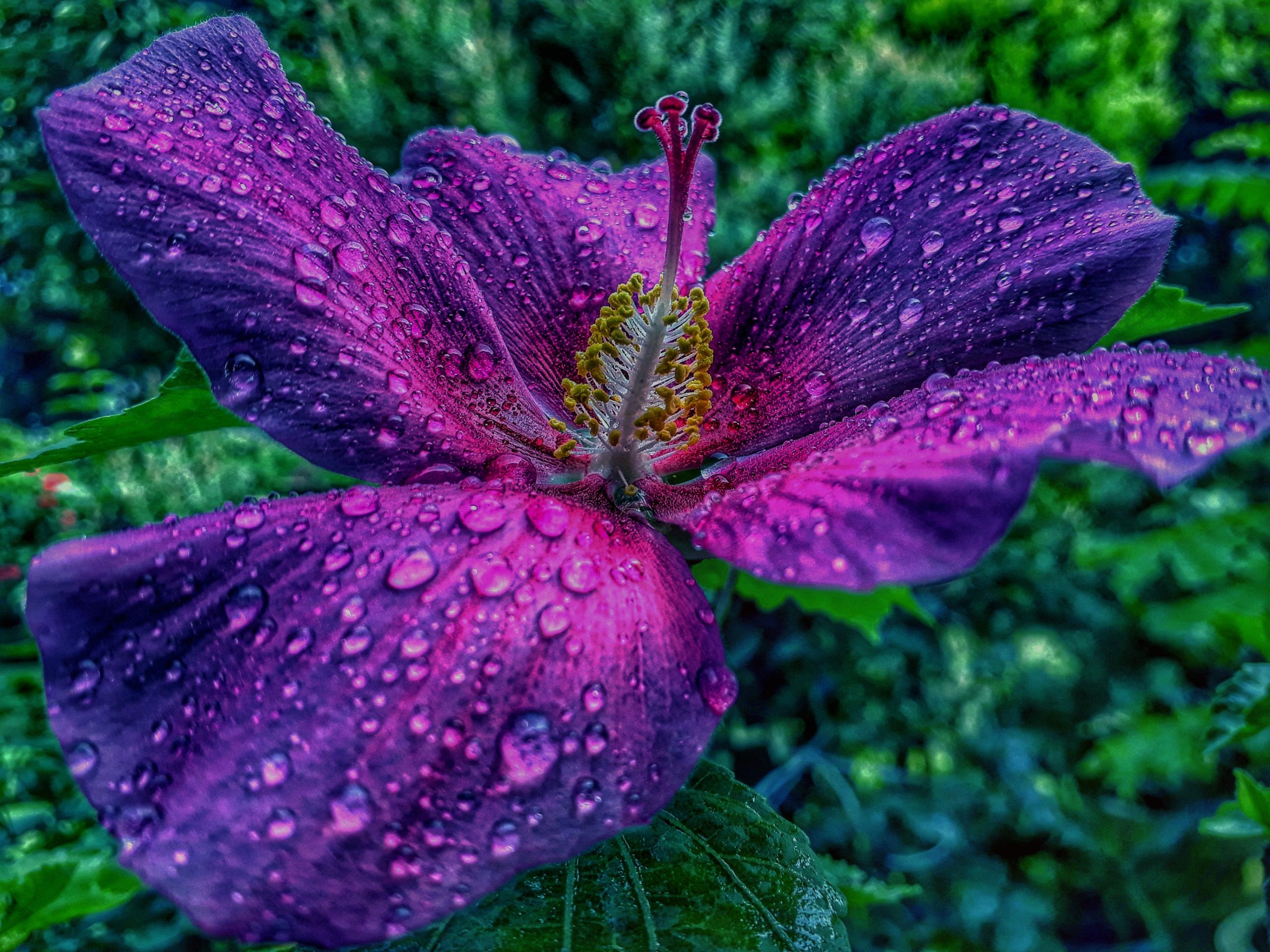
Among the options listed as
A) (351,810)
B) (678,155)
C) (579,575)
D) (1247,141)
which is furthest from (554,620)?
(1247,141)

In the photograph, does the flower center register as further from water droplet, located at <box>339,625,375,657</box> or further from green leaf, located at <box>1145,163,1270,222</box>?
green leaf, located at <box>1145,163,1270,222</box>

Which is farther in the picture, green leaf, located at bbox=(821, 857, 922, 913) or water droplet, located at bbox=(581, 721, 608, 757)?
green leaf, located at bbox=(821, 857, 922, 913)

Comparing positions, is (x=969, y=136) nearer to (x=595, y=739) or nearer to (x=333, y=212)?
(x=333, y=212)

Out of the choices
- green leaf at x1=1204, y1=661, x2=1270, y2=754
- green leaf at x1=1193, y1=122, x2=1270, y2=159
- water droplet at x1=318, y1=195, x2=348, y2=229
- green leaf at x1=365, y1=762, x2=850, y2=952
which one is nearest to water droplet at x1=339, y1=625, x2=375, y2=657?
green leaf at x1=365, y1=762, x2=850, y2=952

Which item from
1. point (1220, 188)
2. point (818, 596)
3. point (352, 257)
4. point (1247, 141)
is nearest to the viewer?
point (352, 257)

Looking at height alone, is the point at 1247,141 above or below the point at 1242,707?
above

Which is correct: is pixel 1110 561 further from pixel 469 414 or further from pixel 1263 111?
pixel 469 414

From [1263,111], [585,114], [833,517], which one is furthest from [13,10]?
[1263,111]
